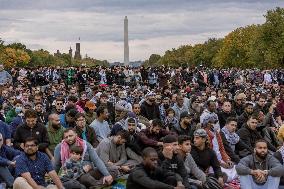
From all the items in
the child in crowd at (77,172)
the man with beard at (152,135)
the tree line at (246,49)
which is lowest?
the child in crowd at (77,172)

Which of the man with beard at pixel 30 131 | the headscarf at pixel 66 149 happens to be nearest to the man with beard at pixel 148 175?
the headscarf at pixel 66 149

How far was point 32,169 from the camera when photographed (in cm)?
→ 782

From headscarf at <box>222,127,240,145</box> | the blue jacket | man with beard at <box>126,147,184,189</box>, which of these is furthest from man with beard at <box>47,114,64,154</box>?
man with beard at <box>126,147,184,189</box>

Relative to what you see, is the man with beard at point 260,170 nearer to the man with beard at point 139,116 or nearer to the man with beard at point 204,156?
the man with beard at point 204,156

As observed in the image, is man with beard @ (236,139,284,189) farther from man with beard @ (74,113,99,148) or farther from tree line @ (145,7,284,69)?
tree line @ (145,7,284,69)

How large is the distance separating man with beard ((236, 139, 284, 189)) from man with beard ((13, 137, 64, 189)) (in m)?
2.88

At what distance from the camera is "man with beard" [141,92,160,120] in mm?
14727

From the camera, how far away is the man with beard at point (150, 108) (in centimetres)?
A: 1473

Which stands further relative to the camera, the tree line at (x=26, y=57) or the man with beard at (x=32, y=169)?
the tree line at (x=26, y=57)

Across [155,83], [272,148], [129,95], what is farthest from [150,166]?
[155,83]

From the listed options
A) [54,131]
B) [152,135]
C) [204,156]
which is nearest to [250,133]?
[152,135]

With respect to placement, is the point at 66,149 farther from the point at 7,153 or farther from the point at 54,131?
the point at 54,131

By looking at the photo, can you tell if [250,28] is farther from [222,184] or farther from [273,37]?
[222,184]

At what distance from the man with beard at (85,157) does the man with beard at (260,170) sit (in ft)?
7.05
